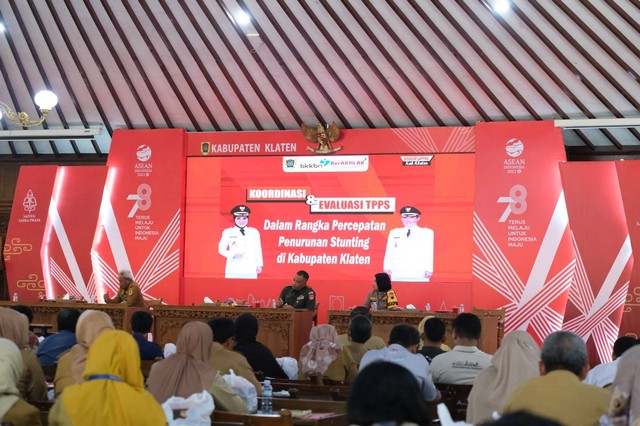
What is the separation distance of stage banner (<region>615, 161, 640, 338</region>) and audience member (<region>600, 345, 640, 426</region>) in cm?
879

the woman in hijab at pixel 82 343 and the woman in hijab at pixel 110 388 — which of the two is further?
the woman in hijab at pixel 82 343

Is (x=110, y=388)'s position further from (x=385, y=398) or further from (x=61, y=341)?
(x=61, y=341)

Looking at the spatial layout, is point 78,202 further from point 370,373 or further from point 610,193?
point 370,373

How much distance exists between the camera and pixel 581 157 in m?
13.0

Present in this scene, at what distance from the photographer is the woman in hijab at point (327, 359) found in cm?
684

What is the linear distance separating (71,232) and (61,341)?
25.9 ft

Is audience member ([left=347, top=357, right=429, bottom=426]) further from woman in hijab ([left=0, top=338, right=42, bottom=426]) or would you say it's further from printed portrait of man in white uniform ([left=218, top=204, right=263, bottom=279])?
printed portrait of man in white uniform ([left=218, top=204, right=263, bottom=279])

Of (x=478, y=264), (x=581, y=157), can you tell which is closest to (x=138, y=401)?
(x=478, y=264)

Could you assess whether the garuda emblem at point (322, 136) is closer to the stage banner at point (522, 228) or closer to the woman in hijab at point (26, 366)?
the stage banner at point (522, 228)

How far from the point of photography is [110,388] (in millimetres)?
3627

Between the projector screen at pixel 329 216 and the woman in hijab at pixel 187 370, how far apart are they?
829 cm

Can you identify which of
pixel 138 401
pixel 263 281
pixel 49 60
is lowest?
pixel 138 401

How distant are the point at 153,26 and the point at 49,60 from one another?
1821 mm

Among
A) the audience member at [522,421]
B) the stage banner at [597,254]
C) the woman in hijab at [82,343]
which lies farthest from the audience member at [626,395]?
the stage banner at [597,254]
